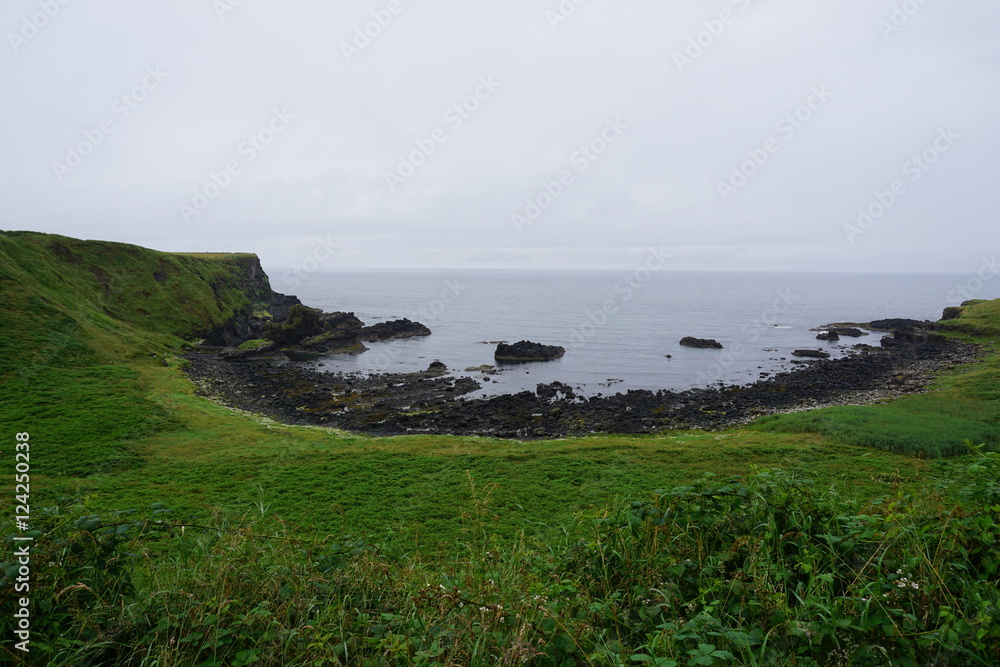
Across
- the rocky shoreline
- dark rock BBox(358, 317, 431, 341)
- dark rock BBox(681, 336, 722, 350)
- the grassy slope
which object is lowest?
the rocky shoreline

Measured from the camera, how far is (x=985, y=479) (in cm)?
367

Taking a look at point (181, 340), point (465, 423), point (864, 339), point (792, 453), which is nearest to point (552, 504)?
point (792, 453)

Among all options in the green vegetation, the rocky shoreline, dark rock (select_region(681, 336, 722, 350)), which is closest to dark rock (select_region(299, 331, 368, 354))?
the rocky shoreline

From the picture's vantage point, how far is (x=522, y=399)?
3716cm

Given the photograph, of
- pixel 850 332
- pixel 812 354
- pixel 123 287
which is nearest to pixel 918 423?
pixel 812 354

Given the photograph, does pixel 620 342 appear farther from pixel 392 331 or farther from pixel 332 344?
pixel 332 344

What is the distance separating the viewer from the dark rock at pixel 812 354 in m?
54.2

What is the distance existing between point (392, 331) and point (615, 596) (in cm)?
7042

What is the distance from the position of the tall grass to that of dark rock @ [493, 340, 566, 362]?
50.2m

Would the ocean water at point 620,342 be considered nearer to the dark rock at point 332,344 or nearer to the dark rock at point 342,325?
the dark rock at point 332,344

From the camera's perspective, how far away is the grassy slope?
12250mm

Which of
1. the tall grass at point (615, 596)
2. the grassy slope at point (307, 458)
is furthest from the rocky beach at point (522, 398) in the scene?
the tall grass at point (615, 596)

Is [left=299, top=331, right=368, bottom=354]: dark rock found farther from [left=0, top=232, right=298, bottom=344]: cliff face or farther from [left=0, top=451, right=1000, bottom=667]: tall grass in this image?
[left=0, top=451, right=1000, bottom=667]: tall grass

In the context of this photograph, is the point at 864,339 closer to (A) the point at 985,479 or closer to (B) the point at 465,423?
(B) the point at 465,423
